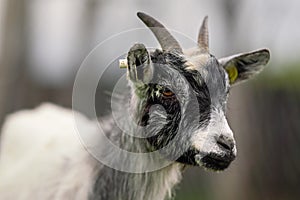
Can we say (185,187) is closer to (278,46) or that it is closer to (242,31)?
(242,31)

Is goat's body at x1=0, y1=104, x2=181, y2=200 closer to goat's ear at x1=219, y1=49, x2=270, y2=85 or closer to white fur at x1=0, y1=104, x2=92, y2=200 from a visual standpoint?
white fur at x1=0, y1=104, x2=92, y2=200

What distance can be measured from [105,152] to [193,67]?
2.54 feet

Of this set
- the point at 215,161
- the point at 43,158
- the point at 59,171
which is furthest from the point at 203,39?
the point at 43,158

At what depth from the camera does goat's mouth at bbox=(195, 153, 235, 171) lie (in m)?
2.99

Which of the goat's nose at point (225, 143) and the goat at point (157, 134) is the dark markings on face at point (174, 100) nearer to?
the goat at point (157, 134)

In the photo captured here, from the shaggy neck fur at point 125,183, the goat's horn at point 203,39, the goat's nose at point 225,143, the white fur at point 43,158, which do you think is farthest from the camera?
the white fur at point 43,158

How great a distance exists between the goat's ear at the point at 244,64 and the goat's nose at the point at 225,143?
2.46ft

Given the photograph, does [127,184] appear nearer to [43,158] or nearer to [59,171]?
[59,171]

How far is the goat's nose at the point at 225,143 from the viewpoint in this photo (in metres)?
2.96

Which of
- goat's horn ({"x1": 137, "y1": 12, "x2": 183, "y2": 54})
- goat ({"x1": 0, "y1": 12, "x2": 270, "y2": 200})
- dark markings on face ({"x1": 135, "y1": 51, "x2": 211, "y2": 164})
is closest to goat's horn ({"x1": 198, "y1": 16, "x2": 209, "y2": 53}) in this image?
goat ({"x1": 0, "y1": 12, "x2": 270, "y2": 200})

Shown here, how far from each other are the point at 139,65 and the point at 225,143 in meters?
0.54

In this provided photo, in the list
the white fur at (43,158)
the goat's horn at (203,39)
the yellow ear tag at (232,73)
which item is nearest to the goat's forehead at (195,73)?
the goat's horn at (203,39)

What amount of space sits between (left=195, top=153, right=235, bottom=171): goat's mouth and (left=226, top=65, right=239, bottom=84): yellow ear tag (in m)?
0.72

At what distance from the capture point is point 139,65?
3.22m
